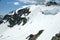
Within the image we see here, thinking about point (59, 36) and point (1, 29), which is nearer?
point (59, 36)

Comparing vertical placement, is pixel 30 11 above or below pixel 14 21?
above

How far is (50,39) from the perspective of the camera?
221 ft

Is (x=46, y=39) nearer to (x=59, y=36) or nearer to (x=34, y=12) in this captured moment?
(x=59, y=36)

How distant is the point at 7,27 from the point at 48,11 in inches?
2563

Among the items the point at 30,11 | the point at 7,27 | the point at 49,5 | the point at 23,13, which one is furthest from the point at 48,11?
the point at 7,27

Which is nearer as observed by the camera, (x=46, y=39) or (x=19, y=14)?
(x=46, y=39)

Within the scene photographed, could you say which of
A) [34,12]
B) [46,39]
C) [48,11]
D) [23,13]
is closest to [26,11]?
[23,13]

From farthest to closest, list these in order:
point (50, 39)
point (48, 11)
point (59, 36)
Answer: point (48, 11), point (50, 39), point (59, 36)

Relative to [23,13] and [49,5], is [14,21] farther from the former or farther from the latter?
[49,5]

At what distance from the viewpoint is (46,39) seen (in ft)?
228

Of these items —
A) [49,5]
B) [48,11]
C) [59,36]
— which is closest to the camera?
Result: [59,36]

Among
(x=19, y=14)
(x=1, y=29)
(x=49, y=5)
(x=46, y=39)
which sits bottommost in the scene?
(x=1, y=29)

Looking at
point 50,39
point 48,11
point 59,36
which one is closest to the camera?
point 59,36

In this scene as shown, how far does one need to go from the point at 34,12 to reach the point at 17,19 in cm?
3013
